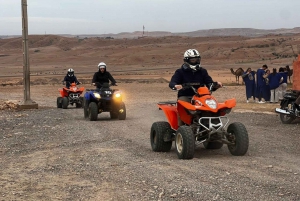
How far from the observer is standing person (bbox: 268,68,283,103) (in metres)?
22.3

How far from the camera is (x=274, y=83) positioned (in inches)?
880

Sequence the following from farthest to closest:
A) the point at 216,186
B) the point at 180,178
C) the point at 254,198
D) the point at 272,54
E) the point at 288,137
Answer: the point at 272,54 < the point at 288,137 < the point at 180,178 < the point at 216,186 < the point at 254,198

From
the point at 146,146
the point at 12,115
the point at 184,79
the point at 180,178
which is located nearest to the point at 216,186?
the point at 180,178

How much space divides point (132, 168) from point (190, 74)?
7.95ft

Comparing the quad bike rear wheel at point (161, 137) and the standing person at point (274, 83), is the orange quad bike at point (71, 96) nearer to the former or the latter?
the standing person at point (274, 83)

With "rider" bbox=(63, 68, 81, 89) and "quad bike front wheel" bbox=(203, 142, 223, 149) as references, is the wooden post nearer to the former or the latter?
"quad bike front wheel" bbox=(203, 142, 223, 149)

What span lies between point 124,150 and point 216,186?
356 centimetres

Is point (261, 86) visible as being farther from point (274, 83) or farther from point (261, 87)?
point (274, 83)

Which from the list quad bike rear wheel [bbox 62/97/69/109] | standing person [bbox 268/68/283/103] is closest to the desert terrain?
quad bike rear wheel [bbox 62/97/69/109]

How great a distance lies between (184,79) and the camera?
9.85 m

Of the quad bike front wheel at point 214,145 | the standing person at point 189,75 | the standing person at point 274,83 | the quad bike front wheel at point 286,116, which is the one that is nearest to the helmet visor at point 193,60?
the standing person at point 189,75

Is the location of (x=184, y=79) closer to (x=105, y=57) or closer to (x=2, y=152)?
(x=2, y=152)

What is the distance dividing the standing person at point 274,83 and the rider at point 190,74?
13033 mm

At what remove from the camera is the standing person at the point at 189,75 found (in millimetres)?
9719
